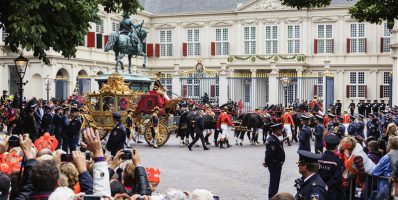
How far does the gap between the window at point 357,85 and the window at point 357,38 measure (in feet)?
6.33

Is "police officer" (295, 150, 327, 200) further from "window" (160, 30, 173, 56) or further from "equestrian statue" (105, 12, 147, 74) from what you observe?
"window" (160, 30, 173, 56)

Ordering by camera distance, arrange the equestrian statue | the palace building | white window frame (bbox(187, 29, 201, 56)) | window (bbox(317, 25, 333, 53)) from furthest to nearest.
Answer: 1. white window frame (bbox(187, 29, 201, 56))
2. window (bbox(317, 25, 333, 53))
3. the palace building
4. the equestrian statue

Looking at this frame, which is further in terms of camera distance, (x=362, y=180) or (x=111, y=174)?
(x=362, y=180)

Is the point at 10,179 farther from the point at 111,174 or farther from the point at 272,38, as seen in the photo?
the point at 272,38

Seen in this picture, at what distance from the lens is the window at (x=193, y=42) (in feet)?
180

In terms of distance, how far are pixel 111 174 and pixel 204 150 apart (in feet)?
45.5

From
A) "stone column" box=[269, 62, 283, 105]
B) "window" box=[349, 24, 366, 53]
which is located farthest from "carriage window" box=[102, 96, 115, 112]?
"window" box=[349, 24, 366, 53]

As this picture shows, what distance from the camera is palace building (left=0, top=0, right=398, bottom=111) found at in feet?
148

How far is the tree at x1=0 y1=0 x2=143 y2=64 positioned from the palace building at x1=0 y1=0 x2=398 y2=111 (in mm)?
29695

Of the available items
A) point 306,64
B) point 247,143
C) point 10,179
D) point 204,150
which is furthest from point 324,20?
point 10,179

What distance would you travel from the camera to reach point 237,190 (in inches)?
494

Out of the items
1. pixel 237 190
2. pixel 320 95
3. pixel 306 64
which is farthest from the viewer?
pixel 306 64

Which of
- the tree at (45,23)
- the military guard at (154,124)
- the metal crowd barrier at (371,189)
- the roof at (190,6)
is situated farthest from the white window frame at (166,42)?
the metal crowd barrier at (371,189)

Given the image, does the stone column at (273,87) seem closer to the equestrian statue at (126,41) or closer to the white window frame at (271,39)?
the white window frame at (271,39)
